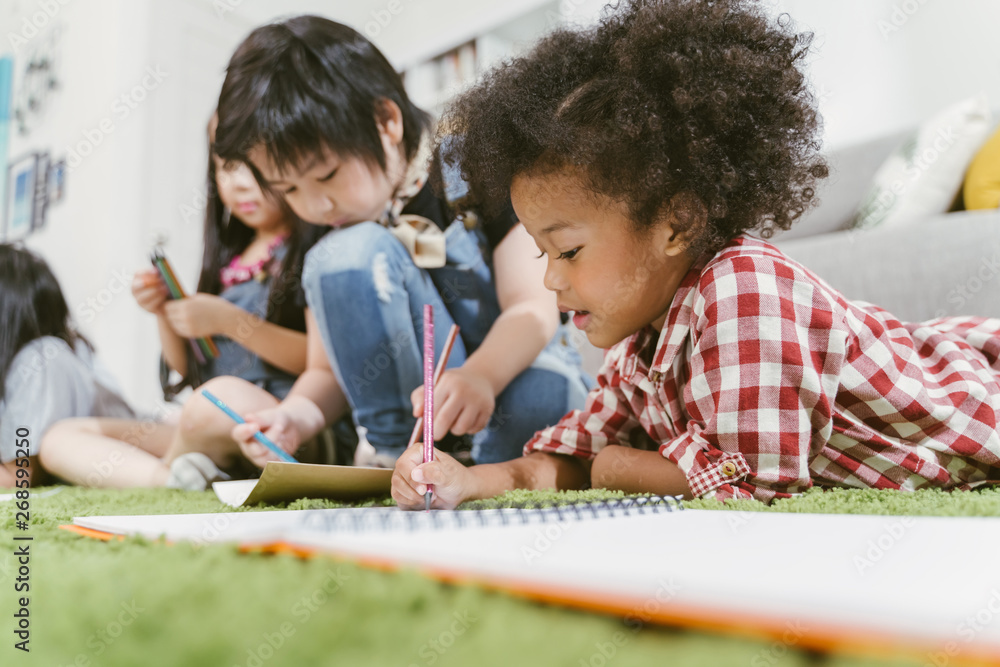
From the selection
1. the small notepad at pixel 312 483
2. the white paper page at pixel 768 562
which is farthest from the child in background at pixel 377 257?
the white paper page at pixel 768 562

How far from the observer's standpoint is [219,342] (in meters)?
1.13

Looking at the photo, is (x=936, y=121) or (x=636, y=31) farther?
(x=936, y=121)

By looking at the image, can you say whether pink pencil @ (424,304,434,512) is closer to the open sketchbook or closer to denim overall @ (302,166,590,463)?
the open sketchbook

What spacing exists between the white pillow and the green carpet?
1136mm

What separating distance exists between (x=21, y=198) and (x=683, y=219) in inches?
79.8

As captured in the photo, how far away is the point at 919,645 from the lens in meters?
0.16

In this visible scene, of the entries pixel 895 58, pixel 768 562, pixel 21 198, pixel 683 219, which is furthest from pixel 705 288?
pixel 21 198

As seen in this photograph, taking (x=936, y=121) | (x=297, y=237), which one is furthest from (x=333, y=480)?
(x=936, y=121)

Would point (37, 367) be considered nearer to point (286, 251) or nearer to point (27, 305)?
point (27, 305)

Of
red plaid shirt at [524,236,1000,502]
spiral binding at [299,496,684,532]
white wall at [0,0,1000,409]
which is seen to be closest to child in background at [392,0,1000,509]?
red plaid shirt at [524,236,1000,502]

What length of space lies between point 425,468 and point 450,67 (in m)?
1.85

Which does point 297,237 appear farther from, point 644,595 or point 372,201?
point 644,595

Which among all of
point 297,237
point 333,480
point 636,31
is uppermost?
point 636,31

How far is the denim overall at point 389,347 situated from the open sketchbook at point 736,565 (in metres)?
0.52
